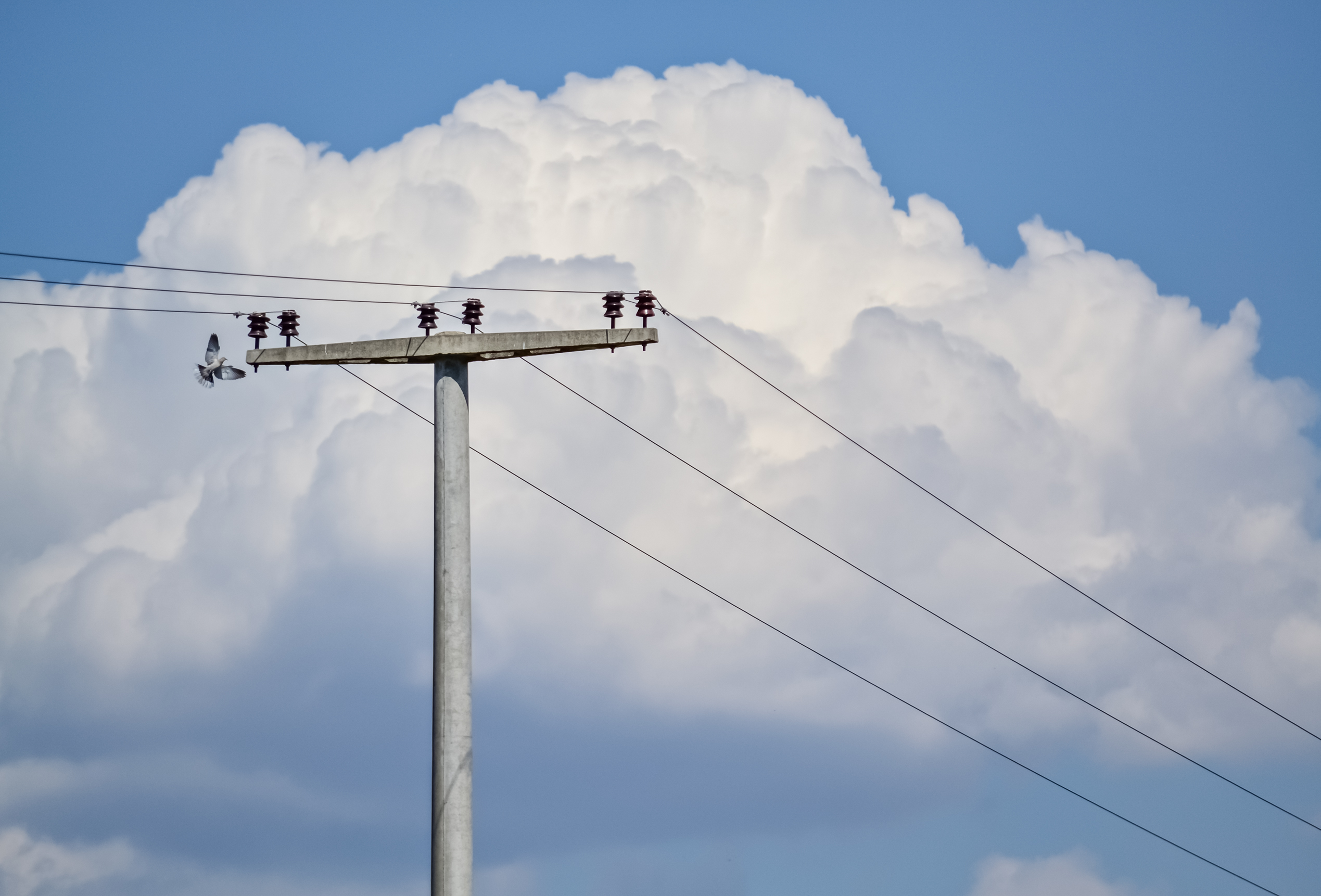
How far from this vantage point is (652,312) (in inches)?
877

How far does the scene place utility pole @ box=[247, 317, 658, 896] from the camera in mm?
20453

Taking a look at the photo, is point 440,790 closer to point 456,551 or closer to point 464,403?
point 456,551

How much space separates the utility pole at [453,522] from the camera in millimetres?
20453

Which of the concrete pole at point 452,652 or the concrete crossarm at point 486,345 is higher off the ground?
the concrete crossarm at point 486,345

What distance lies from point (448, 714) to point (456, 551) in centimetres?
207

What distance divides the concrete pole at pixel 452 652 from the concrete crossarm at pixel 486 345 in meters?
0.20

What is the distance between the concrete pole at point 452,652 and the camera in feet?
66.9

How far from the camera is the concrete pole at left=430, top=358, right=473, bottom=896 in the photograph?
803 inches

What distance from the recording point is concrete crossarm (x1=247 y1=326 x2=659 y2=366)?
71.5 ft

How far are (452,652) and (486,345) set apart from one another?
400 centimetres

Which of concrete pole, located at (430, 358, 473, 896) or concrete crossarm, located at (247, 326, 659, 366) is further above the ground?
concrete crossarm, located at (247, 326, 659, 366)

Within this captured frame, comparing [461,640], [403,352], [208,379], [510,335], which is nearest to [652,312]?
[510,335]

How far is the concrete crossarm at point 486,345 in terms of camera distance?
2180 cm

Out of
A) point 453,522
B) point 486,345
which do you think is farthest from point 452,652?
point 486,345
